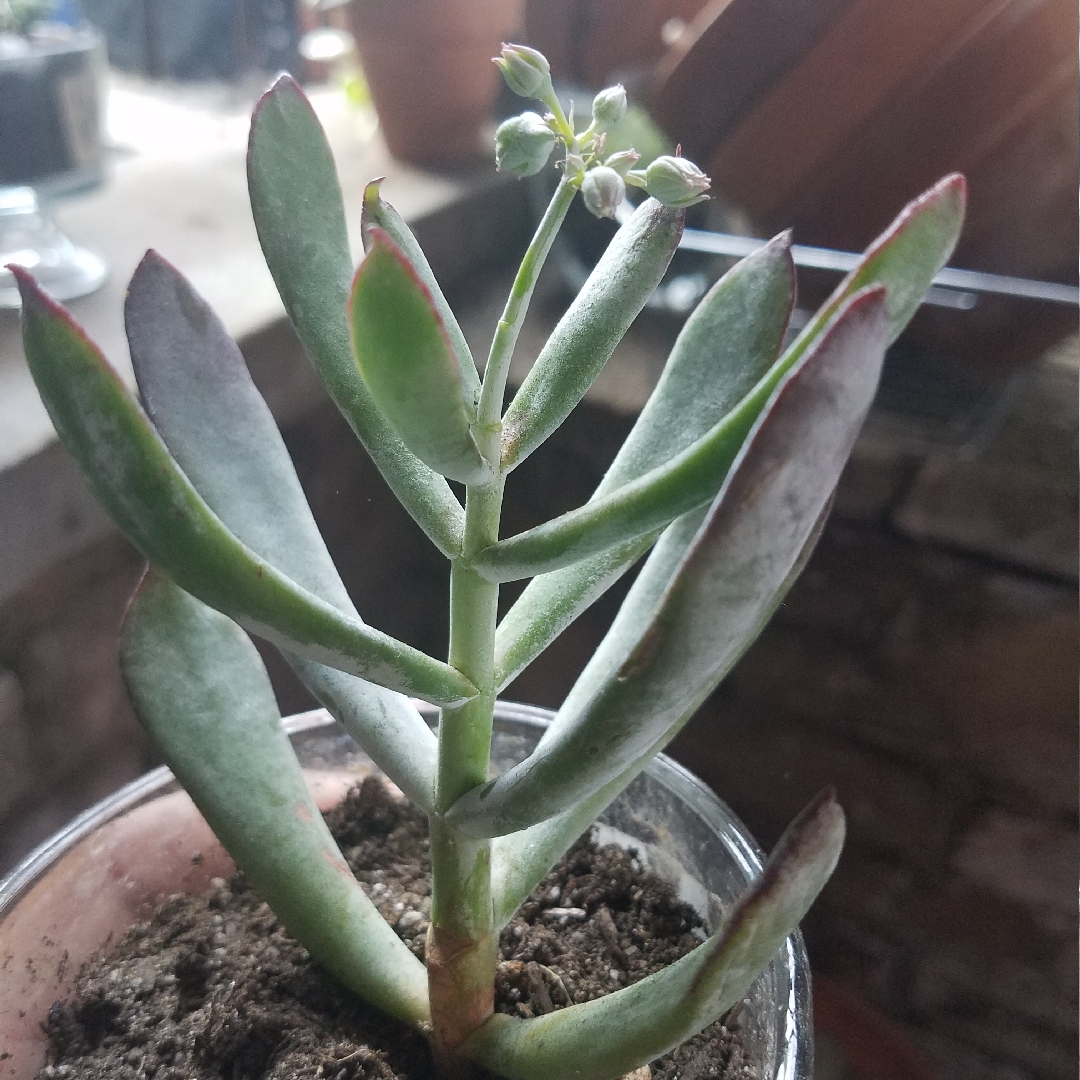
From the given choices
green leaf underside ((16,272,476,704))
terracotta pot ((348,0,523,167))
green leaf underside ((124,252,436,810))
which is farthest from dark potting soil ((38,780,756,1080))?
terracotta pot ((348,0,523,167))

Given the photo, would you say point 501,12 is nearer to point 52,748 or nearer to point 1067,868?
point 52,748

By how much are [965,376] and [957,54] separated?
0.29 m

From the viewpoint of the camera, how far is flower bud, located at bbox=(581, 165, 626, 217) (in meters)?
0.29

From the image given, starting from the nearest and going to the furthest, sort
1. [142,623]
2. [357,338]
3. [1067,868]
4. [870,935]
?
[357,338] < [142,623] < [1067,868] < [870,935]


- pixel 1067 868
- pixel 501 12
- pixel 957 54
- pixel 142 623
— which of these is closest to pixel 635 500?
pixel 142 623

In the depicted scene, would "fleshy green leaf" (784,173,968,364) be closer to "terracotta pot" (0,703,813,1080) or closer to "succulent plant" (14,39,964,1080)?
"succulent plant" (14,39,964,1080)

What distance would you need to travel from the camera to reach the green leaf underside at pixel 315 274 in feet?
1.15

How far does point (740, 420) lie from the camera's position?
0.28m

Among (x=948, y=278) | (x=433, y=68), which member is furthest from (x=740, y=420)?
(x=433, y=68)

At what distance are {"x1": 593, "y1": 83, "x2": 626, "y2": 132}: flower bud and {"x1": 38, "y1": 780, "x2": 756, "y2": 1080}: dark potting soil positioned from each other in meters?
0.38

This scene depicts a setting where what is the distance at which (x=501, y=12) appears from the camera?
3.54ft

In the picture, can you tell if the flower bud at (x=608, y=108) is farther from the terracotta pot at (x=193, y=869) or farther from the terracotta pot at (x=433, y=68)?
the terracotta pot at (x=433, y=68)

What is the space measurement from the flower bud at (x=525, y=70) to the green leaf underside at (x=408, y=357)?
10cm

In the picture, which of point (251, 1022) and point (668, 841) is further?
point (668, 841)
